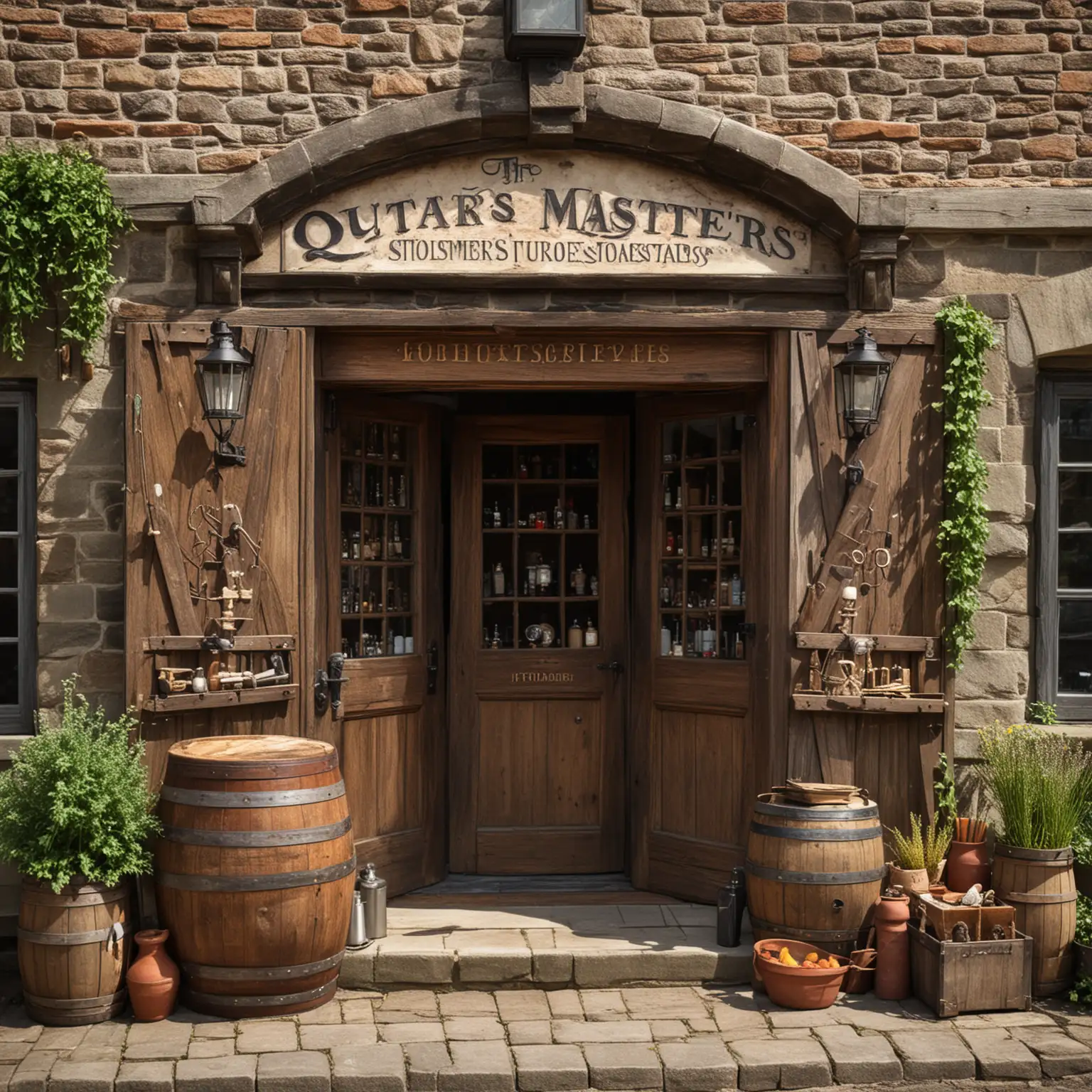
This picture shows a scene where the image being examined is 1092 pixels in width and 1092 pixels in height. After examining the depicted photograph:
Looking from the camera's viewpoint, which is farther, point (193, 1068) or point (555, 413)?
point (555, 413)

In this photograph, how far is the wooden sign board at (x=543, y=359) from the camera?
19.9 ft

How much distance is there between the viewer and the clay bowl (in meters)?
5.20

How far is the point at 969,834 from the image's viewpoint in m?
5.91

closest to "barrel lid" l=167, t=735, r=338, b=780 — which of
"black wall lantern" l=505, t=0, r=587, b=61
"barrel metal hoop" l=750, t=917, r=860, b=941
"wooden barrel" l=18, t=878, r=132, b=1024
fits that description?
"wooden barrel" l=18, t=878, r=132, b=1024

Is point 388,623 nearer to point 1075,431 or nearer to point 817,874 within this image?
point 817,874

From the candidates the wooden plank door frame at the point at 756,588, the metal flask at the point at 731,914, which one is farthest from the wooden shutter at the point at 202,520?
the metal flask at the point at 731,914

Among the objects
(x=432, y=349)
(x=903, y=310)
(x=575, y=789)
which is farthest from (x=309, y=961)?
(x=903, y=310)

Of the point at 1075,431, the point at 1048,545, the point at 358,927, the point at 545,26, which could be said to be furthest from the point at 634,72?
the point at 358,927

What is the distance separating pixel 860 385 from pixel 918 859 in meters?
2.17

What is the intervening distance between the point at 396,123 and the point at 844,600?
3017 millimetres

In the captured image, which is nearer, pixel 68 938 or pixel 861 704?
pixel 68 938

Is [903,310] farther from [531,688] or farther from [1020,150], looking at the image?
[531,688]

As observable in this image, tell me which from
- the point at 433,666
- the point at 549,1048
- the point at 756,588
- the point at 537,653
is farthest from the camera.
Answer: the point at 537,653

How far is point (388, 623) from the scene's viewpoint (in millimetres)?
6754
